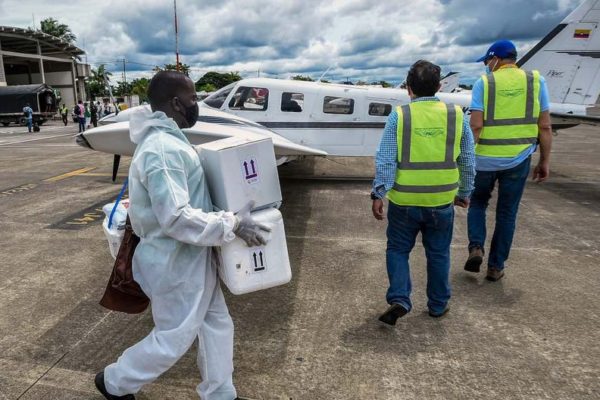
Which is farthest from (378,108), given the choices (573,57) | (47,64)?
(47,64)

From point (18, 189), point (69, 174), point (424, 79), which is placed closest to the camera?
point (424, 79)

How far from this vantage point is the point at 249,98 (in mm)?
8359

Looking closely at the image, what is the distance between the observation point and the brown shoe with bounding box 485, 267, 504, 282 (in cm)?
392

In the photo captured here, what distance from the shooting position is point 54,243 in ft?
16.6

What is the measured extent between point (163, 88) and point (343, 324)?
2.08m

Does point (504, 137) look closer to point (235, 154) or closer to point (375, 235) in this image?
point (375, 235)

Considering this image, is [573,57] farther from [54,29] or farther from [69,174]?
[54,29]

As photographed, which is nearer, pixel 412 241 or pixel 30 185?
pixel 412 241

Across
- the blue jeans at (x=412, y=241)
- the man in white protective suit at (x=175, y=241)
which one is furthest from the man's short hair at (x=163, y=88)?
the blue jeans at (x=412, y=241)

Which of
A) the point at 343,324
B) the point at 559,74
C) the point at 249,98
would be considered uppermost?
the point at 559,74

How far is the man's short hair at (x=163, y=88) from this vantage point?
2.08 meters

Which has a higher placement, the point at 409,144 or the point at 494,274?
the point at 409,144

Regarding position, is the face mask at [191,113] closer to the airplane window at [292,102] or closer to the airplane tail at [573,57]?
the airplane window at [292,102]

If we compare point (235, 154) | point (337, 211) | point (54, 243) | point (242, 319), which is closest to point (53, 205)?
point (54, 243)
